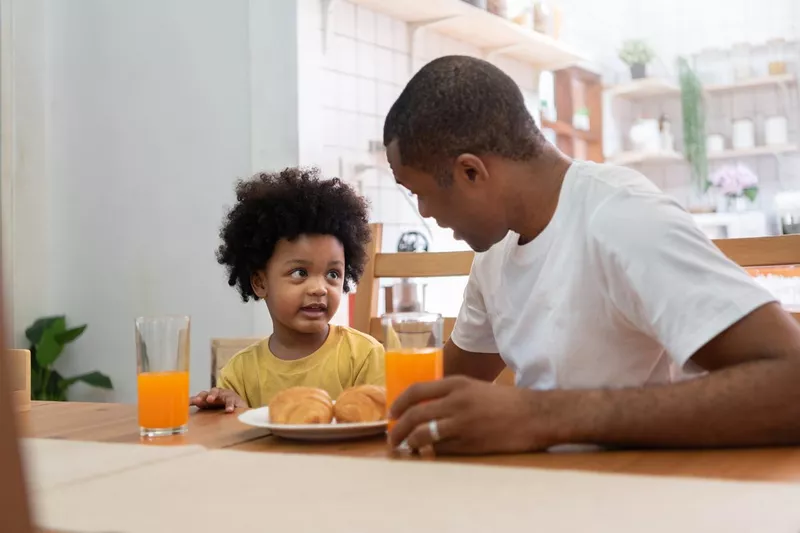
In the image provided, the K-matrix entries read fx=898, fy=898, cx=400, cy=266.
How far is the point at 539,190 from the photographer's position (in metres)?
1.30

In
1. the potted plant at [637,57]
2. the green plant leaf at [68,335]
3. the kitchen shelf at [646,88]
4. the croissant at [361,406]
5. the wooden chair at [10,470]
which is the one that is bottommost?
the green plant leaf at [68,335]

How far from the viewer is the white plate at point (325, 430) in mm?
1125

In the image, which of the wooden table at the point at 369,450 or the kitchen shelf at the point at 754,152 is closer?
the wooden table at the point at 369,450

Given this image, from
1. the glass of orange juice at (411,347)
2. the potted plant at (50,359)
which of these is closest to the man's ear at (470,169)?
the glass of orange juice at (411,347)

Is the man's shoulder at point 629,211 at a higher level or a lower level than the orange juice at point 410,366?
higher

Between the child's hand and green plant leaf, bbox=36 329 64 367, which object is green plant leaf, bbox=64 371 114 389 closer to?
green plant leaf, bbox=36 329 64 367

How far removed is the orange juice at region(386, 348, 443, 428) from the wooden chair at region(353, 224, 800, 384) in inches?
23.4

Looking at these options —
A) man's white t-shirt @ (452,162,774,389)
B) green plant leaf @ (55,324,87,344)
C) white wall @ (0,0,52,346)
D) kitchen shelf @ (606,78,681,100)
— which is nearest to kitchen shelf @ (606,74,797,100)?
kitchen shelf @ (606,78,681,100)

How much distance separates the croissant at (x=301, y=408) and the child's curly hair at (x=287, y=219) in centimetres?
85

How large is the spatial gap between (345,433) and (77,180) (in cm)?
304

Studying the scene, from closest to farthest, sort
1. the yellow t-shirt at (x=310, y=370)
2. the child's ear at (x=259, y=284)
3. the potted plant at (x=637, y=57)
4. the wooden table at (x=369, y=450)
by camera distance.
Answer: the wooden table at (x=369, y=450) < the yellow t-shirt at (x=310, y=370) < the child's ear at (x=259, y=284) < the potted plant at (x=637, y=57)

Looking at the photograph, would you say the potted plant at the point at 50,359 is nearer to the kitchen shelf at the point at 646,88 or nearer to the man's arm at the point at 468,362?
the man's arm at the point at 468,362

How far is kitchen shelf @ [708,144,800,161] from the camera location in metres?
5.28

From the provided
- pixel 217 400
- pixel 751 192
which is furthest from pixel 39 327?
pixel 751 192
